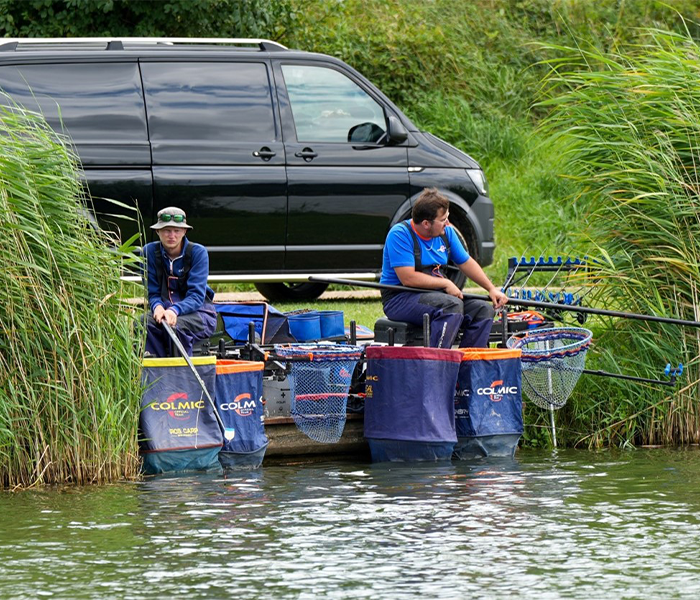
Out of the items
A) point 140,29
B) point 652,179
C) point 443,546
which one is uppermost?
point 140,29

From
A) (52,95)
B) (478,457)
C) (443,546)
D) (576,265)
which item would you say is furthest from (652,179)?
(52,95)

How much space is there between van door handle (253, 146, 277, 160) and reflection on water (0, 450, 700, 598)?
3.88 m

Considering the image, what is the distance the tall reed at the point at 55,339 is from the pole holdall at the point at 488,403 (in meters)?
2.10

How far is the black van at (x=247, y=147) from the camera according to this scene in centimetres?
1227

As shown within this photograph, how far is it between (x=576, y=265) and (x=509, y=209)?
24.2 ft

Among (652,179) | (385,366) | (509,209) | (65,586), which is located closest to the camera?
(65,586)

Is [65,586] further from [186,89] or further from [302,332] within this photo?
[186,89]

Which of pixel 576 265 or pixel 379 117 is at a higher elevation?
pixel 379 117

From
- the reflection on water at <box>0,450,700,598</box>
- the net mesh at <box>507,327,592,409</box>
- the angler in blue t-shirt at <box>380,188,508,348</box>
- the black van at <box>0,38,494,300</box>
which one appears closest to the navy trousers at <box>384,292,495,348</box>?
the angler in blue t-shirt at <box>380,188,508,348</box>

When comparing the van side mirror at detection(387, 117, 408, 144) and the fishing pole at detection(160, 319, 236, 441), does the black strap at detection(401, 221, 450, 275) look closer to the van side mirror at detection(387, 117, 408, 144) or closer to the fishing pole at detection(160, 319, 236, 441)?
the fishing pole at detection(160, 319, 236, 441)

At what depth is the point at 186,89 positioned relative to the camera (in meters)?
12.6

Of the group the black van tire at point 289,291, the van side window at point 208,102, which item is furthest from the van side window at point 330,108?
the black van tire at point 289,291

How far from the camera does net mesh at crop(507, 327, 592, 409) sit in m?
9.73

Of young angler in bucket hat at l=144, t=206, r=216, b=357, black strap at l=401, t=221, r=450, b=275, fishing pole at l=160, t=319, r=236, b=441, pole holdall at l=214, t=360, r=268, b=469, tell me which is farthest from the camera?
black strap at l=401, t=221, r=450, b=275
